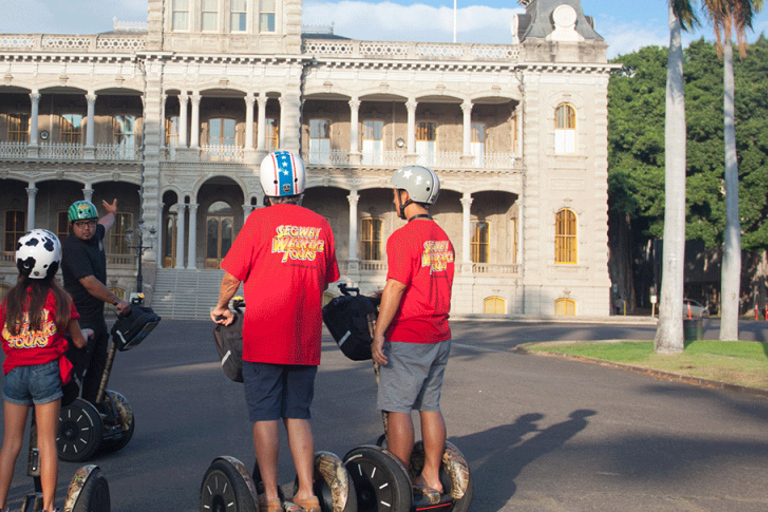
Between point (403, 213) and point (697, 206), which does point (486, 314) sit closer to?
point (697, 206)

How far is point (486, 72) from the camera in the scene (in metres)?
34.6

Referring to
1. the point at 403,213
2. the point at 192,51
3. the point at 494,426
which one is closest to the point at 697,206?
the point at 192,51

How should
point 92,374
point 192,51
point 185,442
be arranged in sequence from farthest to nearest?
1. point 192,51
2. point 185,442
3. point 92,374

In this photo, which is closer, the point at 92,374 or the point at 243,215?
the point at 92,374

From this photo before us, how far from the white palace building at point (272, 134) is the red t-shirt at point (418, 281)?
1097 inches

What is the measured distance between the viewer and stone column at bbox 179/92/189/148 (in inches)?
1310

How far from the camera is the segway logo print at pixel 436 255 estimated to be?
445 centimetres

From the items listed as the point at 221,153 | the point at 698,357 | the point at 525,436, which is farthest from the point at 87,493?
the point at 221,153

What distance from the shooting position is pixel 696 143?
40656mm

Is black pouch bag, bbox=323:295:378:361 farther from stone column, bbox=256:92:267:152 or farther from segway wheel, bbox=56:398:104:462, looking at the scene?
stone column, bbox=256:92:267:152

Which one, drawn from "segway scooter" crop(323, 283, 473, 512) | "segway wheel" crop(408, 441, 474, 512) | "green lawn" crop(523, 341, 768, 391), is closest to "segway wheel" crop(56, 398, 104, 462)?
"segway scooter" crop(323, 283, 473, 512)

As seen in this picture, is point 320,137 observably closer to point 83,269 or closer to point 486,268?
point 486,268

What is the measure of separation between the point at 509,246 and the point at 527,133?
558 centimetres

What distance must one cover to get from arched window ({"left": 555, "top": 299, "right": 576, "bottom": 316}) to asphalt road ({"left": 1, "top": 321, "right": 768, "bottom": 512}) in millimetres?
20458
